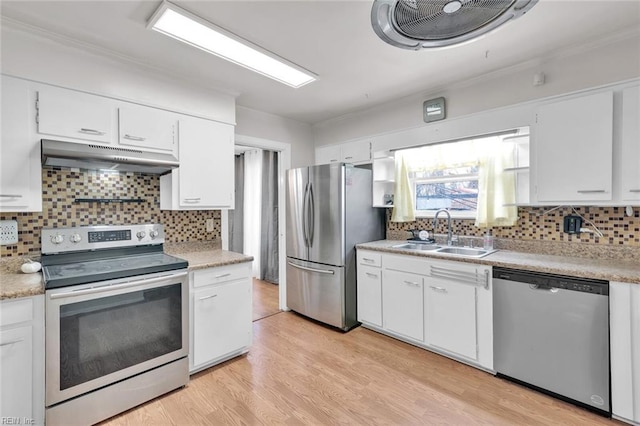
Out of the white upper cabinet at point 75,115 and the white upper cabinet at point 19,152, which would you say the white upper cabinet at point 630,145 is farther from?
the white upper cabinet at point 19,152

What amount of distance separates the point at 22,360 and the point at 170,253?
4.01ft

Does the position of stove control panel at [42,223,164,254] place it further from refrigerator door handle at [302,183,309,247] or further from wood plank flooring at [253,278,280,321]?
wood plank flooring at [253,278,280,321]

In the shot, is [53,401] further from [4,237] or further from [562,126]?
[562,126]

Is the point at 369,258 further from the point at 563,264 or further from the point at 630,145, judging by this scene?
the point at 630,145

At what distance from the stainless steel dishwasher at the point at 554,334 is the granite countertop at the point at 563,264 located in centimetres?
5

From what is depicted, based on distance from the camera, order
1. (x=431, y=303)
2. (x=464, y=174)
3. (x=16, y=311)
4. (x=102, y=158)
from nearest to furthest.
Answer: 1. (x=16, y=311)
2. (x=102, y=158)
3. (x=431, y=303)
4. (x=464, y=174)

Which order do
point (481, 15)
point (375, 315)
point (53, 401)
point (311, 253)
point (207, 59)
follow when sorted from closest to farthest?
point (481, 15) → point (53, 401) → point (207, 59) → point (375, 315) → point (311, 253)

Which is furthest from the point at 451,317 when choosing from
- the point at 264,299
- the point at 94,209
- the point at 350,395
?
the point at 94,209

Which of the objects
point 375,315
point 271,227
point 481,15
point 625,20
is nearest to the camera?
point 481,15

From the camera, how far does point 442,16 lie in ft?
4.64

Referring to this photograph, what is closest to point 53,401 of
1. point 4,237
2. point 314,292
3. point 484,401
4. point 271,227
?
point 4,237

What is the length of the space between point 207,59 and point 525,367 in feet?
10.9

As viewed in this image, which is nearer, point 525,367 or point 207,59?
point 525,367

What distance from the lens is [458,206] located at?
3.17 metres
